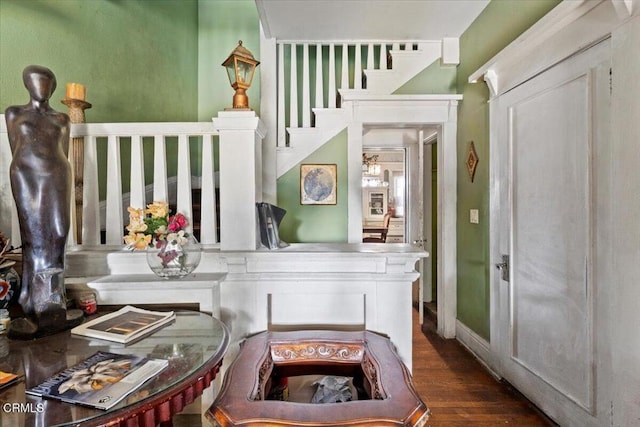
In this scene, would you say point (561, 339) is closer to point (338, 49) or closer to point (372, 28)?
point (372, 28)

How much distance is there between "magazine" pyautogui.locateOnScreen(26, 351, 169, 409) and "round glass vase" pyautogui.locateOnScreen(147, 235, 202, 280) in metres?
0.49

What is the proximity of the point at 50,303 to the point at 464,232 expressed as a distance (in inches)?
114

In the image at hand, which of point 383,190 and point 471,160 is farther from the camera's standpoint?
point 383,190

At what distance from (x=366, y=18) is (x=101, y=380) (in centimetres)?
293

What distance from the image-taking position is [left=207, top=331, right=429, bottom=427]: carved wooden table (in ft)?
2.98

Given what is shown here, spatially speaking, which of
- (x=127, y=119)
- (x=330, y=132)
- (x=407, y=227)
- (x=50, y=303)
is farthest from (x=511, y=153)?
(x=127, y=119)

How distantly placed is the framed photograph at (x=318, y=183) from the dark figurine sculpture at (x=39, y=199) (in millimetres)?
1907

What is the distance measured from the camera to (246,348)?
1.31 m

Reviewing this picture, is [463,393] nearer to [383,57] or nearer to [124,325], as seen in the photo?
[124,325]

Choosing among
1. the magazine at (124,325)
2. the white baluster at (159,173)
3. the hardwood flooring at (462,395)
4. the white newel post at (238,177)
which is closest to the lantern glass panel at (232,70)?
the white newel post at (238,177)

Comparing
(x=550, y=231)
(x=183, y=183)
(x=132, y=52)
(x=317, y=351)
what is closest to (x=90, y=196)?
(x=183, y=183)

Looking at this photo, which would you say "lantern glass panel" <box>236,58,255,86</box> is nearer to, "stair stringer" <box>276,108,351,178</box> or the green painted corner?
"stair stringer" <box>276,108,351,178</box>

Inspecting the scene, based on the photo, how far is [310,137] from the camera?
9.39 ft

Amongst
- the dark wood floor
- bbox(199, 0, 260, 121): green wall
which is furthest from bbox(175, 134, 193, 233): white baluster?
bbox(199, 0, 260, 121): green wall
